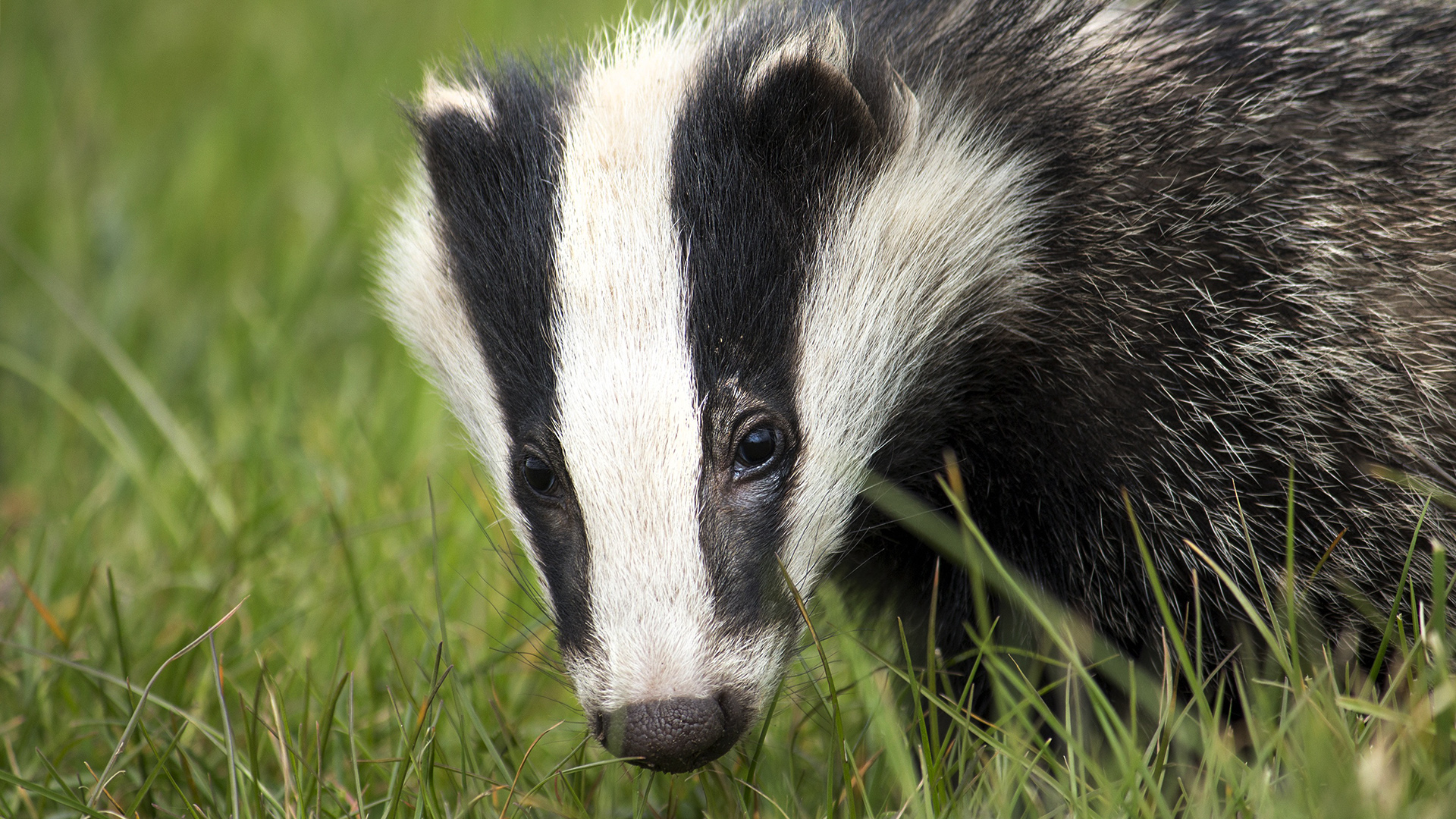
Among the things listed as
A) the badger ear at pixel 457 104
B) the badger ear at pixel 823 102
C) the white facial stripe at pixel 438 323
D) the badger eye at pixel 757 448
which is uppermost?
the badger ear at pixel 457 104

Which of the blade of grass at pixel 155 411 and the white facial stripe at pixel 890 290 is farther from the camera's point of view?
the blade of grass at pixel 155 411

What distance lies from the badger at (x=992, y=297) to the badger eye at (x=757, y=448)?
12 mm

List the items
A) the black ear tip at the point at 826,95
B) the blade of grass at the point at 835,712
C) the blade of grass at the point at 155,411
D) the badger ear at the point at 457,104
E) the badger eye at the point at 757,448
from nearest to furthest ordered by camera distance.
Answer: the blade of grass at the point at 835,712 → the badger eye at the point at 757,448 → the black ear tip at the point at 826,95 → the badger ear at the point at 457,104 → the blade of grass at the point at 155,411

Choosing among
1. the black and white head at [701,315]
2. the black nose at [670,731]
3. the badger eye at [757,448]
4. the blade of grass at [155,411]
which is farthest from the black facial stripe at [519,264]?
the blade of grass at [155,411]

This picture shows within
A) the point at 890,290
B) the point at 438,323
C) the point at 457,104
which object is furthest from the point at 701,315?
the point at 457,104

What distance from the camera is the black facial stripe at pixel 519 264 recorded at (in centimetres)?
252

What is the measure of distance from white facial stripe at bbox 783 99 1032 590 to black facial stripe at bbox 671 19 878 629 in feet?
0.18

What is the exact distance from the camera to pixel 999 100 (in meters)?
2.75

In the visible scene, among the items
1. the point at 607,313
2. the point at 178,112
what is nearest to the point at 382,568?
the point at 607,313

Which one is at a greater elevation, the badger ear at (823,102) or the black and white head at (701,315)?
the badger ear at (823,102)

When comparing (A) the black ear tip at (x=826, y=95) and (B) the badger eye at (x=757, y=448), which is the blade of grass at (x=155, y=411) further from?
(A) the black ear tip at (x=826, y=95)

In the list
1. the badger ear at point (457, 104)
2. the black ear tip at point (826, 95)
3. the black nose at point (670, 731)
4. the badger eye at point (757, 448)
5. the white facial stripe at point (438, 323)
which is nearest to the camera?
the black nose at point (670, 731)

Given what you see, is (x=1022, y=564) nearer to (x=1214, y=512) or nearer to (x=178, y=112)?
(x=1214, y=512)

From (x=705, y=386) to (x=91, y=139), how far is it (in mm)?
5128
